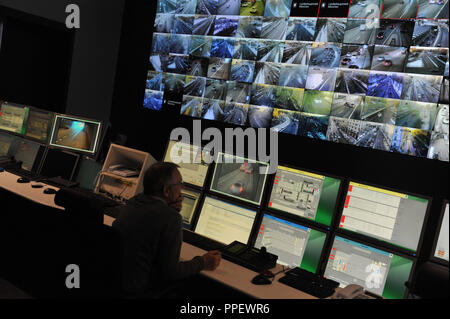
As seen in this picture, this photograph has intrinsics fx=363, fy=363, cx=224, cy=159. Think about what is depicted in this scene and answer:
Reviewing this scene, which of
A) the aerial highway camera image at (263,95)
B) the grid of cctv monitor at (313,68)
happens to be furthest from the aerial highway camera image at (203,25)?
the aerial highway camera image at (263,95)

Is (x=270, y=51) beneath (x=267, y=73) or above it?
above

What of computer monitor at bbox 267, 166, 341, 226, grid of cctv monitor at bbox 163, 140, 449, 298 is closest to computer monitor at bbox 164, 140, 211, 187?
grid of cctv monitor at bbox 163, 140, 449, 298

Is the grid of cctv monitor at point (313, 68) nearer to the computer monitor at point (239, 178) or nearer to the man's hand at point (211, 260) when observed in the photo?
the computer monitor at point (239, 178)

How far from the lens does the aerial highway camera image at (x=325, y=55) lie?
3.36 m

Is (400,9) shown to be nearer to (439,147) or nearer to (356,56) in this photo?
(356,56)

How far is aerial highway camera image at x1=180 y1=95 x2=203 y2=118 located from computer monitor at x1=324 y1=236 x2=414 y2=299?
8.32 ft

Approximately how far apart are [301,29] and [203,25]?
3.88 ft

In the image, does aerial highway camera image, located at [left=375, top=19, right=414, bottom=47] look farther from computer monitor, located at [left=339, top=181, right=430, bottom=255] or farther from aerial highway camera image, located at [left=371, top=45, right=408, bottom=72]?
computer monitor, located at [left=339, top=181, right=430, bottom=255]

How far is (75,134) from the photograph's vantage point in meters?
3.45

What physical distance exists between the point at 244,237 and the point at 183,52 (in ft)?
8.87

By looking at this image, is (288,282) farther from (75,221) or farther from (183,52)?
(183,52)

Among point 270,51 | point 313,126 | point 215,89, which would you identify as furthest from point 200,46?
point 313,126

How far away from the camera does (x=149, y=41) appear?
15.1 ft
